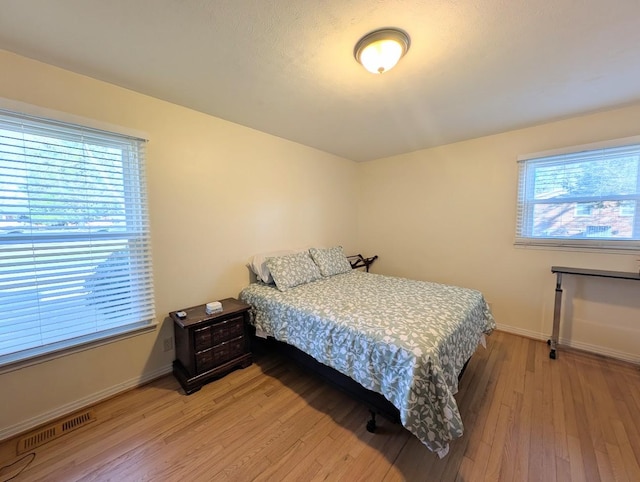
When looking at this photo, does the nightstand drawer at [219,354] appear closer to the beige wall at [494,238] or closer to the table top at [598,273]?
the beige wall at [494,238]

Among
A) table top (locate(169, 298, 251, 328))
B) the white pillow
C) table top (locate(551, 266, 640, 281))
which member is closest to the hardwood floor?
table top (locate(169, 298, 251, 328))

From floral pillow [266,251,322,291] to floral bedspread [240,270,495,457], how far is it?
98mm

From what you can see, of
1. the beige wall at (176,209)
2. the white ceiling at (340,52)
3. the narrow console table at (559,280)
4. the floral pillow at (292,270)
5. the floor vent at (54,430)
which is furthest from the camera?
the floral pillow at (292,270)

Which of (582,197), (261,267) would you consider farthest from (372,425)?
(582,197)

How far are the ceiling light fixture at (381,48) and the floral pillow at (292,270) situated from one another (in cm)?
191

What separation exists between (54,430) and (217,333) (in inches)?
43.5

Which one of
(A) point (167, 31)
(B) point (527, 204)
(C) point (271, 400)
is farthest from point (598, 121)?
(C) point (271, 400)

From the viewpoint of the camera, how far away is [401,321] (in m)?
1.72

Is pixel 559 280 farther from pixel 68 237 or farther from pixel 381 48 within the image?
pixel 68 237

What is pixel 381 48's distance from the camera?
4.78ft

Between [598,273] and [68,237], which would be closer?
[68,237]

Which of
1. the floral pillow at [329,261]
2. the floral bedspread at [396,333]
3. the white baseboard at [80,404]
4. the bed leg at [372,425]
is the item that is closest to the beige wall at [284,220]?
the white baseboard at [80,404]

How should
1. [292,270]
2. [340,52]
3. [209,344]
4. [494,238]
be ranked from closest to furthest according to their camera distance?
[340,52]
[209,344]
[292,270]
[494,238]

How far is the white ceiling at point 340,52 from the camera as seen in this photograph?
1.25 meters
